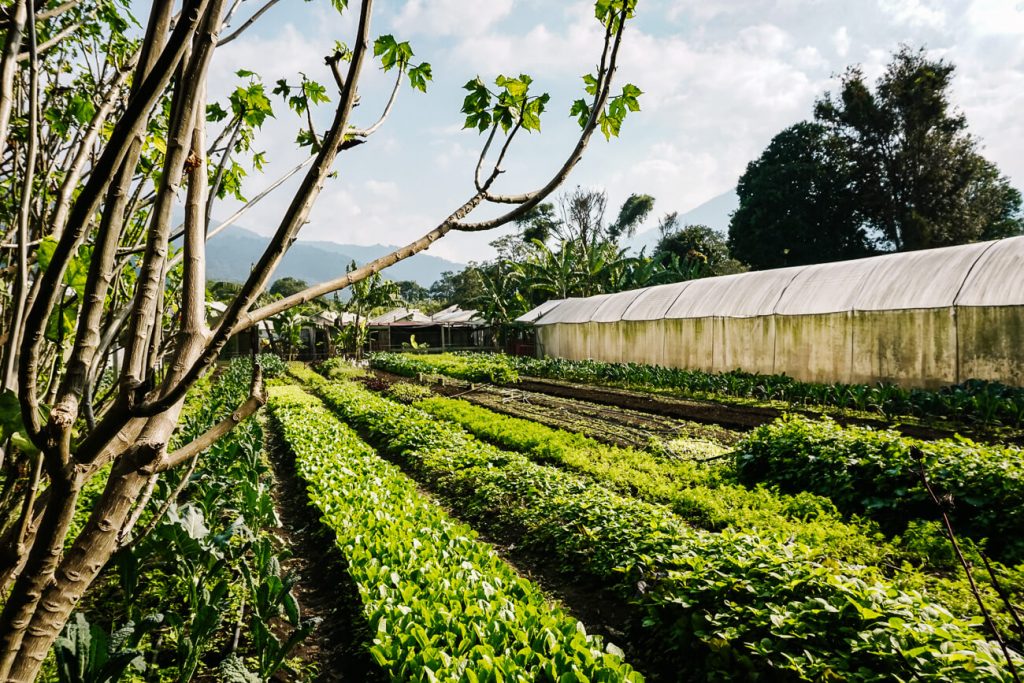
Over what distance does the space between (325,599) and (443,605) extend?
1925 millimetres

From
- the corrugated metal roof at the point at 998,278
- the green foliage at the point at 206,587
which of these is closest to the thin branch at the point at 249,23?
the green foliage at the point at 206,587

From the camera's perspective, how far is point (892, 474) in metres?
5.81

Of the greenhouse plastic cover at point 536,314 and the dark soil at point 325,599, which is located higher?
the greenhouse plastic cover at point 536,314

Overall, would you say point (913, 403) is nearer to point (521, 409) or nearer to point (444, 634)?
point (521, 409)

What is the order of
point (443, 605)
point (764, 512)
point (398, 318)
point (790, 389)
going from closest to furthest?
point (443, 605)
point (764, 512)
point (790, 389)
point (398, 318)

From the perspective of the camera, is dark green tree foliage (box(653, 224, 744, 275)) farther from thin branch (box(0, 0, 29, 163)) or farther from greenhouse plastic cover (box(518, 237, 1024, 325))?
thin branch (box(0, 0, 29, 163))

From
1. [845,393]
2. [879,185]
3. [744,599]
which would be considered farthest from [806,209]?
[744,599]

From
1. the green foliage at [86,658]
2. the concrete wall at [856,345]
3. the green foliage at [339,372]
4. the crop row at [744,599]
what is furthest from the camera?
the green foliage at [339,372]

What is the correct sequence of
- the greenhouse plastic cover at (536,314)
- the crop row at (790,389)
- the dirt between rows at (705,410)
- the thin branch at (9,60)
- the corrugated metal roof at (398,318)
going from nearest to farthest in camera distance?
the thin branch at (9,60) < the dirt between rows at (705,410) < the crop row at (790,389) < the greenhouse plastic cover at (536,314) < the corrugated metal roof at (398,318)

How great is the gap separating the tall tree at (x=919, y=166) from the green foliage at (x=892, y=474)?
3076cm

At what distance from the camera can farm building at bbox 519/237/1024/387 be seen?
11.7 metres

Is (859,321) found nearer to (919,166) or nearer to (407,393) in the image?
(407,393)

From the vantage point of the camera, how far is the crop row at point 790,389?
10.4 metres

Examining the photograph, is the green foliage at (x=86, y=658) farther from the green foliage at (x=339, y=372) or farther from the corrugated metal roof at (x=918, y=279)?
the green foliage at (x=339, y=372)
